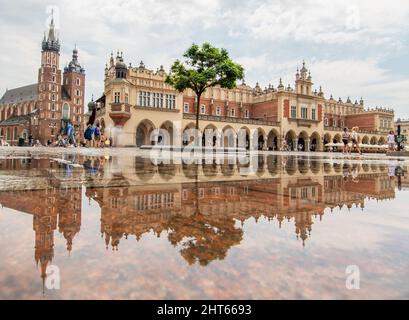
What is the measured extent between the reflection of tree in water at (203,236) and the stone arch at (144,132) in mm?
34975

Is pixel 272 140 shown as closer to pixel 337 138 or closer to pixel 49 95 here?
pixel 337 138

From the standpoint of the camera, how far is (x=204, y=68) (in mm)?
24281

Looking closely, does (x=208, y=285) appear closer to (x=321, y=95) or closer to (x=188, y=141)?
(x=188, y=141)

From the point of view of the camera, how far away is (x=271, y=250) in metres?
1.48

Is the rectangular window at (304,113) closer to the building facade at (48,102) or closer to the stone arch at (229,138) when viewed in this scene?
the stone arch at (229,138)

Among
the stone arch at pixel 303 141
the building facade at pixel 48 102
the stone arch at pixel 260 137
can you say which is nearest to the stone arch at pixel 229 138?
the stone arch at pixel 260 137

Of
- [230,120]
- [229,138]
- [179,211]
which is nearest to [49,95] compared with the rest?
[229,138]

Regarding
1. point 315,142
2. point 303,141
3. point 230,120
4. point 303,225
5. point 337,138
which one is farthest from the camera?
point 337,138

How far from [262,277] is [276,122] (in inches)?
1800

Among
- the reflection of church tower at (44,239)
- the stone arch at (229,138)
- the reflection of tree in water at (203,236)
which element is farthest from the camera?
the stone arch at (229,138)

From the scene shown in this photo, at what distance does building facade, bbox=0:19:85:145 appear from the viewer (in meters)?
81.3

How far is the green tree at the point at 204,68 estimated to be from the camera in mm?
23766

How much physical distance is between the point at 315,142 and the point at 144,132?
30675 mm

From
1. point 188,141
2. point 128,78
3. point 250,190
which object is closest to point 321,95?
point 188,141
